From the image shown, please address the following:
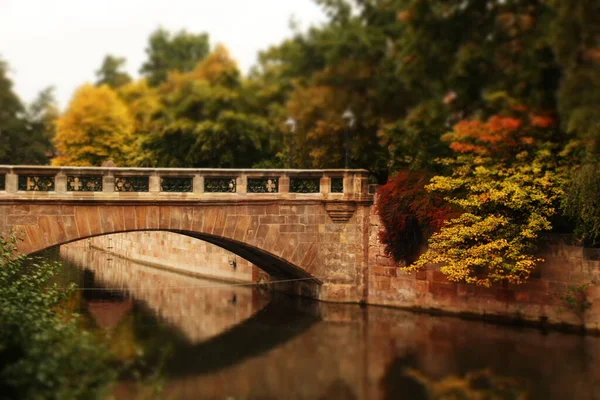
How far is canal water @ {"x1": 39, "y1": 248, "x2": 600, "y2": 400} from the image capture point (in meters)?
11.6

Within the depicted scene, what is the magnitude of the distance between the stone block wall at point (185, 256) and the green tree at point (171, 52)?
5.98 meters

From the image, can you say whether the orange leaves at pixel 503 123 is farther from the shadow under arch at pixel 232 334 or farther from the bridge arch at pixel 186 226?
the shadow under arch at pixel 232 334

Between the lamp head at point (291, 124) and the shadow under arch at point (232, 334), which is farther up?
the lamp head at point (291, 124)

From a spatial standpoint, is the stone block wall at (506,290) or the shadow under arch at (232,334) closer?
the shadow under arch at (232,334)

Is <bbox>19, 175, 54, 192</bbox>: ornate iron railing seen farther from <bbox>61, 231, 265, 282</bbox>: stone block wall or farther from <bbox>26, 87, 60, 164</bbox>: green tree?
<bbox>26, 87, 60, 164</bbox>: green tree

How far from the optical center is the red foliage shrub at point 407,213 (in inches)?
674

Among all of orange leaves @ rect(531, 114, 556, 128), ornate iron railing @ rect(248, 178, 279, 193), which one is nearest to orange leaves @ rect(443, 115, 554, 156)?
orange leaves @ rect(531, 114, 556, 128)

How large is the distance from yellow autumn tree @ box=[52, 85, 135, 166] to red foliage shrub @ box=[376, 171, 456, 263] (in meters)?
15.6

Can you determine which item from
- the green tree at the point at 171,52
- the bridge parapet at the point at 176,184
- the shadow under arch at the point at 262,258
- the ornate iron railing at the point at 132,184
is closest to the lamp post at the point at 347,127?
the bridge parapet at the point at 176,184

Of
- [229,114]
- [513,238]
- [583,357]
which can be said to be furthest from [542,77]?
[229,114]

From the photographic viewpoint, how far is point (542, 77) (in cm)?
1278

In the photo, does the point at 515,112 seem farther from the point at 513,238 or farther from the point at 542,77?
the point at 513,238

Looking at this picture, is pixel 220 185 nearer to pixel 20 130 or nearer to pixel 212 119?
pixel 212 119

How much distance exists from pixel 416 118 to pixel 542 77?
454cm
